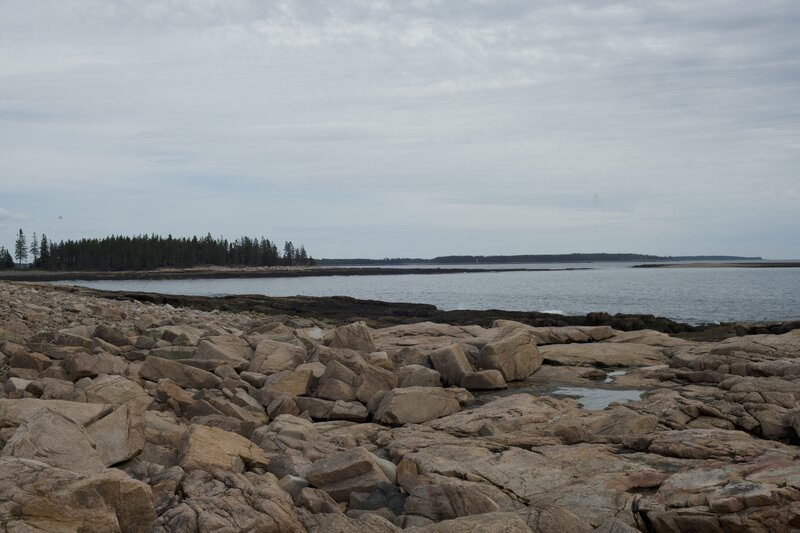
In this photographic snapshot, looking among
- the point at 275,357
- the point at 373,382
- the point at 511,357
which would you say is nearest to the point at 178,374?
the point at 275,357

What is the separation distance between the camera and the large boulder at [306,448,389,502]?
9492 millimetres

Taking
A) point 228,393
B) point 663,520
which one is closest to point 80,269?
point 228,393

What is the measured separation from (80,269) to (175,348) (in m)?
138

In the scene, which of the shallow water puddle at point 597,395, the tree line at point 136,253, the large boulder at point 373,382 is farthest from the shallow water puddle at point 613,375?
the tree line at point 136,253

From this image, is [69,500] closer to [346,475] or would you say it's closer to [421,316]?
[346,475]

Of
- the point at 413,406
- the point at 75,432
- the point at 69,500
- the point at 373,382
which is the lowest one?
the point at 413,406

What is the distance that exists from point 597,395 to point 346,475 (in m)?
8.71

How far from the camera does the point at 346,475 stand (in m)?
9.68

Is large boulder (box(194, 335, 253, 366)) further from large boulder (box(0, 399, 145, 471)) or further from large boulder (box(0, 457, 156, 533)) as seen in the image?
large boulder (box(0, 457, 156, 533))

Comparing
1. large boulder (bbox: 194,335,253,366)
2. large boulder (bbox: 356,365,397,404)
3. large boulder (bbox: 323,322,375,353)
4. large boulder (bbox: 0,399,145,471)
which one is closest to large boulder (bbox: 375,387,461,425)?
large boulder (bbox: 356,365,397,404)

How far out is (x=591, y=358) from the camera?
21.1 m

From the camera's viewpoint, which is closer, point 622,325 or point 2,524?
point 2,524

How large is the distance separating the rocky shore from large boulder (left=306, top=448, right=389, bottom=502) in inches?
1.2

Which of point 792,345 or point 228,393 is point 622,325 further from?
point 228,393
